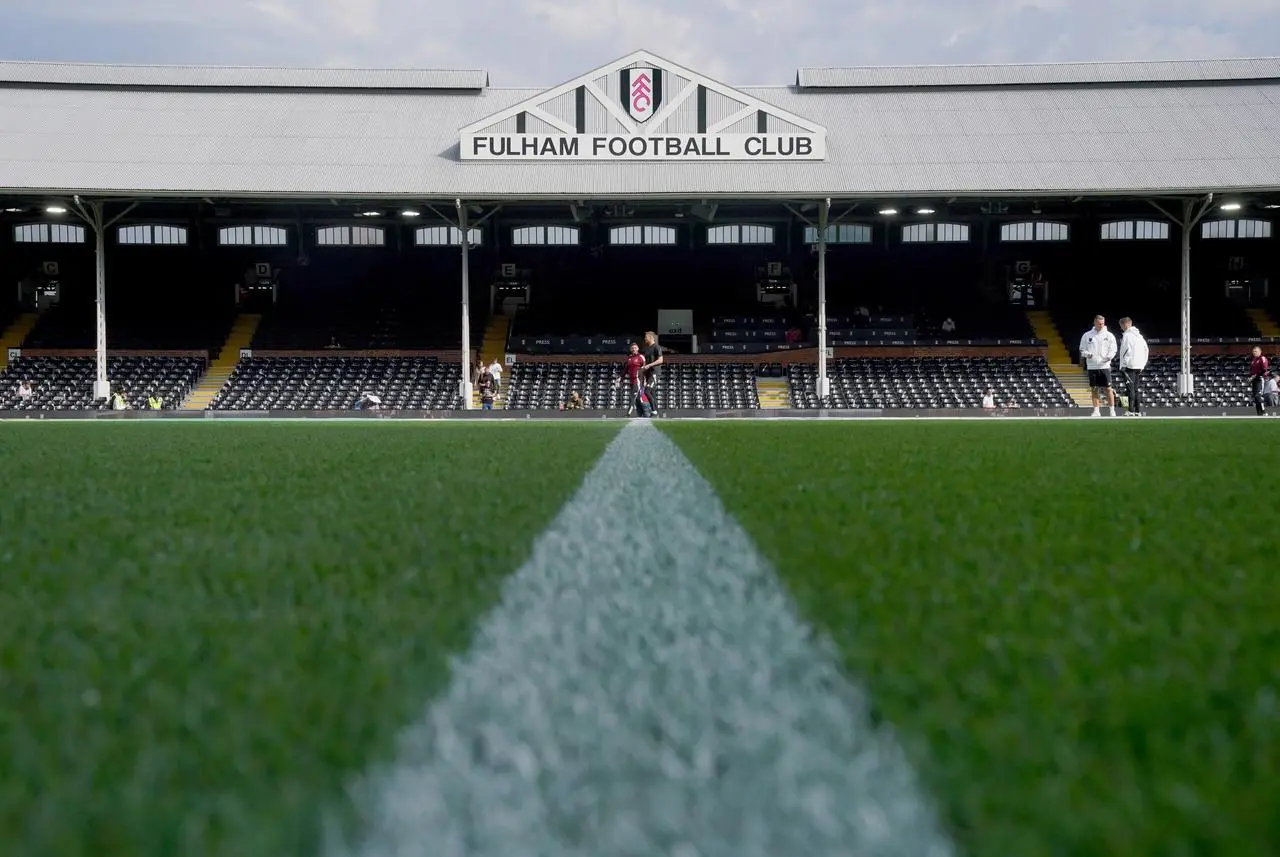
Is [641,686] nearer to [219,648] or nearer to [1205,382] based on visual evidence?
[219,648]

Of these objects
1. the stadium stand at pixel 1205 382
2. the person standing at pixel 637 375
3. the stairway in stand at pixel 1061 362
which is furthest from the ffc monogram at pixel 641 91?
the stadium stand at pixel 1205 382

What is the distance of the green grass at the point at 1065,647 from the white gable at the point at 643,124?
24.2 m

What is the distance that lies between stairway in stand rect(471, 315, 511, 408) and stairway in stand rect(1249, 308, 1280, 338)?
22.6m

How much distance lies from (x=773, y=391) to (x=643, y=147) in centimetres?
752

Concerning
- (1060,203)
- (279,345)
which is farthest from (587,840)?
(1060,203)

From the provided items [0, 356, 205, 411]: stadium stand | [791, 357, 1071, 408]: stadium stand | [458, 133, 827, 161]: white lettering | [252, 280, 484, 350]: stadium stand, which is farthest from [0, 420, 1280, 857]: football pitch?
[252, 280, 484, 350]: stadium stand

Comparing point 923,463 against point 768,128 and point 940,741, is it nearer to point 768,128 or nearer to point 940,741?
point 940,741

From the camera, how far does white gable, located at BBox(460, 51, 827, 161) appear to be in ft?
87.0

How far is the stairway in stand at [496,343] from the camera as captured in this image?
30547 mm

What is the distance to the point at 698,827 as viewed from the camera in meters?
0.72

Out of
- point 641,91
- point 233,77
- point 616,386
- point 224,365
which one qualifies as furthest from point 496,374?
point 233,77

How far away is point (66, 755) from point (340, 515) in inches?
83.6

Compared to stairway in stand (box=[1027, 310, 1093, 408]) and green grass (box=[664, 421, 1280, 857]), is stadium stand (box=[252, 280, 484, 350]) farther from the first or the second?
green grass (box=[664, 421, 1280, 857])

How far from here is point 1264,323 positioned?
31.6m
